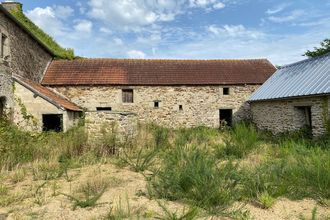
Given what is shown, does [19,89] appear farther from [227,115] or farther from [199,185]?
[227,115]

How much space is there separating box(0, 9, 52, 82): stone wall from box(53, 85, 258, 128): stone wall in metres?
1.67

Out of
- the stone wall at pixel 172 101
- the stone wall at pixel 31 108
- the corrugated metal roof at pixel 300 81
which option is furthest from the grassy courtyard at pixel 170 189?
the stone wall at pixel 172 101

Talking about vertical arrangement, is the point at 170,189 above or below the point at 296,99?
below

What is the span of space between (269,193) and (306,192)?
2.28 ft

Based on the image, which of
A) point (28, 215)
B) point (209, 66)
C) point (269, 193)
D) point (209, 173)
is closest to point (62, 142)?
point (28, 215)

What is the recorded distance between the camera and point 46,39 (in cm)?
2103

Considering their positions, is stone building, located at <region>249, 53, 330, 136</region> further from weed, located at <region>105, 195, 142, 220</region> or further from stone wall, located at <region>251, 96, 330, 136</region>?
weed, located at <region>105, 195, 142, 220</region>

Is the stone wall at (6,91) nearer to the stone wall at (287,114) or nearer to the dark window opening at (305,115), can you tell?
the stone wall at (287,114)

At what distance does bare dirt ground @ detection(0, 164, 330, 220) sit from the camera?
461 cm

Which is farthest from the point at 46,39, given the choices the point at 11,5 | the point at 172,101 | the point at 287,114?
the point at 287,114

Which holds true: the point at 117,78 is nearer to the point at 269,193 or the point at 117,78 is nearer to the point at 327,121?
the point at 327,121

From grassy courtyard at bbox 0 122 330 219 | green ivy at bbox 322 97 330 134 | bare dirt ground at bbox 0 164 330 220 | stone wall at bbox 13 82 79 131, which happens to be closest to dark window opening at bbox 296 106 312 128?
green ivy at bbox 322 97 330 134

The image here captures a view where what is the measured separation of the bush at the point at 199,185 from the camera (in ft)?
16.0

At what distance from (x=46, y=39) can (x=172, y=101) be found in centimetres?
1001
